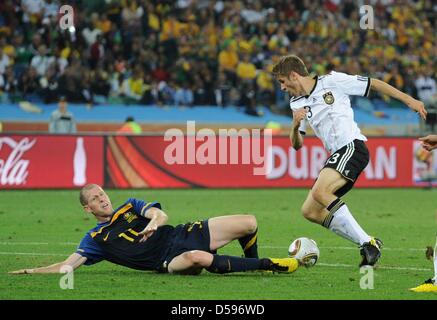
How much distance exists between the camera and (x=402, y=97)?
9.74m

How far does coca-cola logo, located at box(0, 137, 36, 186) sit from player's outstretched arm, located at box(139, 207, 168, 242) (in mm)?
11950

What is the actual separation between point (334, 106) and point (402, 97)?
0.81 metres

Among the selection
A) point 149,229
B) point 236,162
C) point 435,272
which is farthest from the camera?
point 236,162

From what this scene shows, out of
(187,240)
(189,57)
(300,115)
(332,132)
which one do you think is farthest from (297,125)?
(189,57)

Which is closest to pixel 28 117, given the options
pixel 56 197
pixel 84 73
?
pixel 84 73

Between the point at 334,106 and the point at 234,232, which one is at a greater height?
the point at 334,106

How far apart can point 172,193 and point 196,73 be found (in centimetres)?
664

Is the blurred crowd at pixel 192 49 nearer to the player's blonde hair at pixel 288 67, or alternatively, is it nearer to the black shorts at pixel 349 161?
the player's blonde hair at pixel 288 67

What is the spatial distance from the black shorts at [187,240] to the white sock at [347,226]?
4.55 ft

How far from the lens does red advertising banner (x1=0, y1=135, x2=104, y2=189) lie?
2102 centimetres
